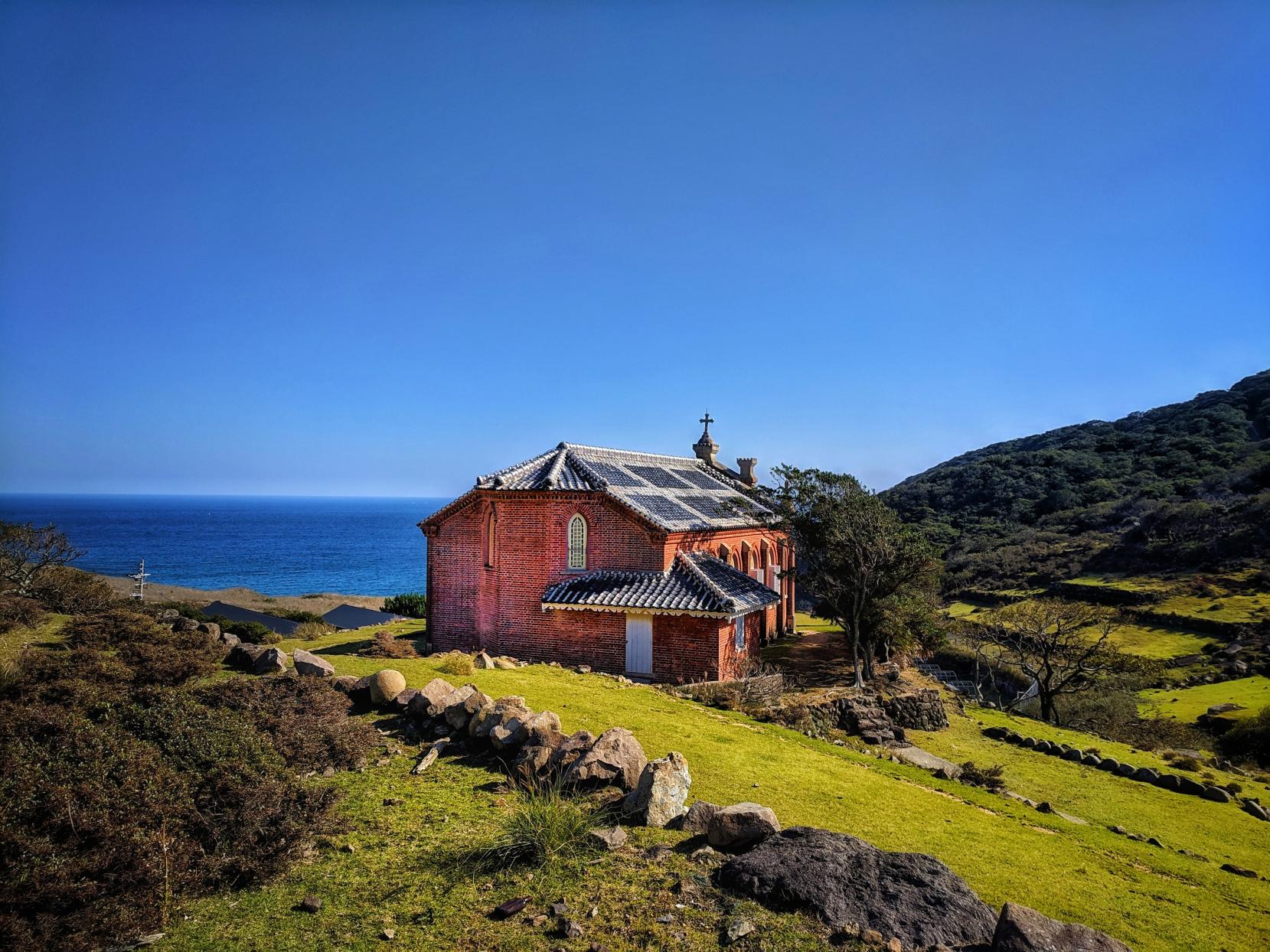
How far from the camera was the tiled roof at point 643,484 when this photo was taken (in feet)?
84.7

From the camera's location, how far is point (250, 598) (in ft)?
220

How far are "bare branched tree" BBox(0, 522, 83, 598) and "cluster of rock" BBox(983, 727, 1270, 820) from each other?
34.7 meters

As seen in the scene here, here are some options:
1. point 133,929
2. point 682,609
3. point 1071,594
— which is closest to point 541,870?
point 133,929

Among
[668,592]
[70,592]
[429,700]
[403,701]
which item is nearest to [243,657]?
[403,701]

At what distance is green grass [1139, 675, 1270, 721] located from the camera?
29.9m

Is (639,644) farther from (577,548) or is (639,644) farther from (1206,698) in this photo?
(1206,698)

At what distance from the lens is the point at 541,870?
8047 millimetres

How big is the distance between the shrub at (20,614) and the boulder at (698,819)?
19.8 m

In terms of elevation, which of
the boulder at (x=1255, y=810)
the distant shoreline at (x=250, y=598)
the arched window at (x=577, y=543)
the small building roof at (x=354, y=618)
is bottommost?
the distant shoreline at (x=250, y=598)

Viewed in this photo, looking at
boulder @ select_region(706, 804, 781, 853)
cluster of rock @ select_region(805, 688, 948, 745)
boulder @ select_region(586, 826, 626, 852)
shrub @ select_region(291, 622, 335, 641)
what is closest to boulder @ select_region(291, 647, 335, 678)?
boulder @ select_region(586, 826, 626, 852)

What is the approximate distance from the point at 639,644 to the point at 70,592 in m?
21.5

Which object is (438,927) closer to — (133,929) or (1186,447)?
(133,929)

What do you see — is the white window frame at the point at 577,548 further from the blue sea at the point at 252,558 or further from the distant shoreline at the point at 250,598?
the blue sea at the point at 252,558

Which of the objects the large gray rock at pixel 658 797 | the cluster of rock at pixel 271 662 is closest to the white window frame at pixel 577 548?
the cluster of rock at pixel 271 662
